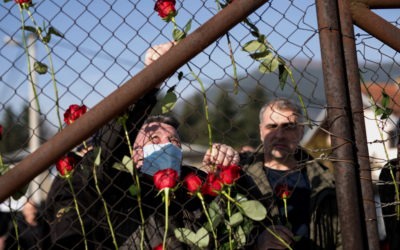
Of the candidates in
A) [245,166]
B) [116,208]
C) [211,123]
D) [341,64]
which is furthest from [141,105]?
[245,166]

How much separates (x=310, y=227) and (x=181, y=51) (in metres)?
1.18

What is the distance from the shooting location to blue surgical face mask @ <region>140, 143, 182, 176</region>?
2.45 metres

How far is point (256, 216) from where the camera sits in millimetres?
2182

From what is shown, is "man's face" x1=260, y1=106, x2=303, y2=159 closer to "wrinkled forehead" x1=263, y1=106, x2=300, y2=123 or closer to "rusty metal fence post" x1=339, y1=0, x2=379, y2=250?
"wrinkled forehead" x1=263, y1=106, x2=300, y2=123

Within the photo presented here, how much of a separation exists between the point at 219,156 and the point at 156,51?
17.7 inches

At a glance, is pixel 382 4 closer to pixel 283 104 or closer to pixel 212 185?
pixel 283 104

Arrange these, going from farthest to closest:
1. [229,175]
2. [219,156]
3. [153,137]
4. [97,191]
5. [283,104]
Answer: [283,104], [153,137], [219,156], [97,191], [229,175]

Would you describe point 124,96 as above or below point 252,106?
below

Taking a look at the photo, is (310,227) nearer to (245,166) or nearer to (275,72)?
(245,166)

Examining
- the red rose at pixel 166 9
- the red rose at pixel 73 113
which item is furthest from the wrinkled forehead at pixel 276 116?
the red rose at pixel 73 113

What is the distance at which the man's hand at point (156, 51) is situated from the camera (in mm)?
2262

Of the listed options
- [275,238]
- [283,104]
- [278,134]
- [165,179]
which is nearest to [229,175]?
[165,179]

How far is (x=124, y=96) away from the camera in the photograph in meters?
2.04

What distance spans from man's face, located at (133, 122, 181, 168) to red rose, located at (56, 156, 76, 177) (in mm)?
252
